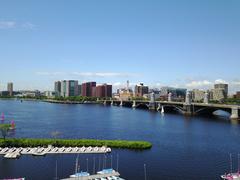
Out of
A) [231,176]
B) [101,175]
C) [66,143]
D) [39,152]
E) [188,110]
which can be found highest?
[188,110]

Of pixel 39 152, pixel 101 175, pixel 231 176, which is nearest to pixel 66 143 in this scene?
pixel 39 152

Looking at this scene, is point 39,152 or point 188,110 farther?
point 188,110

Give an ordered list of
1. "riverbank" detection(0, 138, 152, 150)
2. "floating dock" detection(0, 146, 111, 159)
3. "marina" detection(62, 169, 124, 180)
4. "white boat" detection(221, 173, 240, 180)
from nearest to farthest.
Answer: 1. "marina" detection(62, 169, 124, 180)
2. "white boat" detection(221, 173, 240, 180)
3. "floating dock" detection(0, 146, 111, 159)
4. "riverbank" detection(0, 138, 152, 150)

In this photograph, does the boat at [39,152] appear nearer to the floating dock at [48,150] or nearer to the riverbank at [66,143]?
the floating dock at [48,150]

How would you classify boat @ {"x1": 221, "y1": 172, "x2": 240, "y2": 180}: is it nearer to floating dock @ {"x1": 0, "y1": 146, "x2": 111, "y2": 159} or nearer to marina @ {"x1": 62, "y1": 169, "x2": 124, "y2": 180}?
marina @ {"x1": 62, "y1": 169, "x2": 124, "y2": 180}

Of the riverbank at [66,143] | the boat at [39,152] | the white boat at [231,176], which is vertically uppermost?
the riverbank at [66,143]

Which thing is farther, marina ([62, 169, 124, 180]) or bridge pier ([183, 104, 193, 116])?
bridge pier ([183, 104, 193, 116])

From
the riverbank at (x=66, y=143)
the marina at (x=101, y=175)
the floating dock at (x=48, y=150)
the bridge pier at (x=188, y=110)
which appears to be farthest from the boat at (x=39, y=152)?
the bridge pier at (x=188, y=110)

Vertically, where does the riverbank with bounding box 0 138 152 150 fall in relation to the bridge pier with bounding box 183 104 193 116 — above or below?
below

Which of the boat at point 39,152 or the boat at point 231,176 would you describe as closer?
the boat at point 231,176

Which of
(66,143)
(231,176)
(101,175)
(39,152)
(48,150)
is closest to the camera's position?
(101,175)

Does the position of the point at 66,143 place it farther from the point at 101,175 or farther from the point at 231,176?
the point at 231,176

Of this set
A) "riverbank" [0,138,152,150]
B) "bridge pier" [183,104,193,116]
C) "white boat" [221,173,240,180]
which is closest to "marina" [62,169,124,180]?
"white boat" [221,173,240,180]

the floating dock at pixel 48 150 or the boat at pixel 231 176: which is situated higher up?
the floating dock at pixel 48 150
